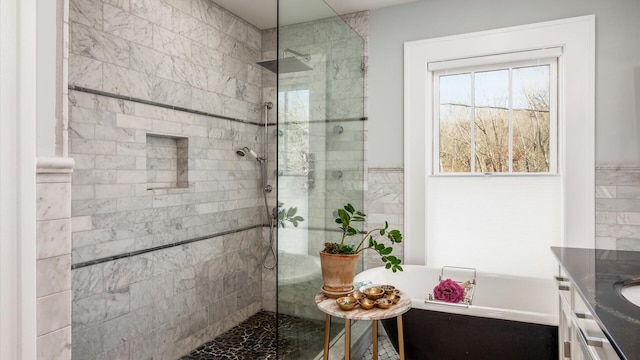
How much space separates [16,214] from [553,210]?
2994mm

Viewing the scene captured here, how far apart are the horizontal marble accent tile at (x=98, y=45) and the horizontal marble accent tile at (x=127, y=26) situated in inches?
1.8

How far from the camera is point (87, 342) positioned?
82.4 inches

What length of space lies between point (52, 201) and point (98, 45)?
1369mm

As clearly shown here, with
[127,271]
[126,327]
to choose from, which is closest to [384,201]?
[127,271]

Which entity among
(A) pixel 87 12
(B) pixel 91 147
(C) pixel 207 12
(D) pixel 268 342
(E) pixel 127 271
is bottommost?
(D) pixel 268 342

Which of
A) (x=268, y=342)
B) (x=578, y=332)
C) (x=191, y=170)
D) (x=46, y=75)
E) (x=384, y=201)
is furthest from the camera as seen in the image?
(x=384, y=201)

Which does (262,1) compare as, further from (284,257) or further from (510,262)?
(510,262)

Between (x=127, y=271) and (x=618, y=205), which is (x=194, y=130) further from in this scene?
(x=618, y=205)

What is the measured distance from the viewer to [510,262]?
110 inches

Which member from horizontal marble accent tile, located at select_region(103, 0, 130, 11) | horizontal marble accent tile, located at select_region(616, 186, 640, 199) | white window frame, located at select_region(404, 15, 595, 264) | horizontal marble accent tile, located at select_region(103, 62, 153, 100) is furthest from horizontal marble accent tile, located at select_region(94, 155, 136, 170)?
horizontal marble accent tile, located at select_region(616, 186, 640, 199)

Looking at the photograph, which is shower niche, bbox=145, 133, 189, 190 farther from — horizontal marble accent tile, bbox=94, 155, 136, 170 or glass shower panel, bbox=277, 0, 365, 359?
glass shower panel, bbox=277, 0, 365, 359

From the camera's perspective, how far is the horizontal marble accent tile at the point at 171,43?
8.38 ft

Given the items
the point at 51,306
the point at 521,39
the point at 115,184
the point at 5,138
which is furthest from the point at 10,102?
the point at 521,39

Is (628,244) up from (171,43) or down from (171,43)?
down
